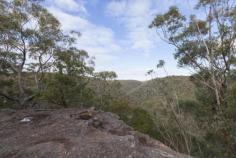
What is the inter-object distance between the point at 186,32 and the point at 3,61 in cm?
1199

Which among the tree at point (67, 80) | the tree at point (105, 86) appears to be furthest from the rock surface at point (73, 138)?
the tree at point (105, 86)

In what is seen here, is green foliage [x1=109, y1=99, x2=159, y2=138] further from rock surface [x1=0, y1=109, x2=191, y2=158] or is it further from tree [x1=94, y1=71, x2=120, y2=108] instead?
rock surface [x1=0, y1=109, x2=191, y2=158]

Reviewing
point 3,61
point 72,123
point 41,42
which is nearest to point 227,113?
point 72,123

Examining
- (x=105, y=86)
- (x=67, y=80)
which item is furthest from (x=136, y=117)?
(x=67, y=80)

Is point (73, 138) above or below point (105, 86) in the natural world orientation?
below

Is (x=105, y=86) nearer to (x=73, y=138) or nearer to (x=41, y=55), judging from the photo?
(x=41, y=55)

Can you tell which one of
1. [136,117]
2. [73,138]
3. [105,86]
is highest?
[105,86]

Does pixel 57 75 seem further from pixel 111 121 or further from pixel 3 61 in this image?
pixel 111 121

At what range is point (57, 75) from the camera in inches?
591

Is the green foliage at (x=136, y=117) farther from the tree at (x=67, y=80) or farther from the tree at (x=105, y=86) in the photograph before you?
the tree at (x=67, y=80)

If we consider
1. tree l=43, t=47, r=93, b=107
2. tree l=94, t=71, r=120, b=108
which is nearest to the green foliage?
tree l=94, t=71, r=120, b=108

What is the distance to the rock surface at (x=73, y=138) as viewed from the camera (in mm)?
4676

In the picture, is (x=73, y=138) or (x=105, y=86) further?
(x=105, y=86)

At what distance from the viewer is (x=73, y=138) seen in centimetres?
529
